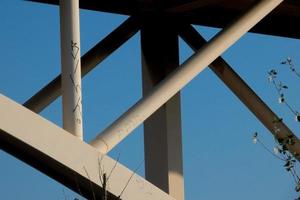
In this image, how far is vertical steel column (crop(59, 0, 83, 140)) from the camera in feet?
39.2

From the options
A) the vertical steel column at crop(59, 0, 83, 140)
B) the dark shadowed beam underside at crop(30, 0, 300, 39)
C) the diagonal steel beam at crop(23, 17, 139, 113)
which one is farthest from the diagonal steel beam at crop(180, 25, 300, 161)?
the vertical steel column at crop(59, 0, 83, 140)

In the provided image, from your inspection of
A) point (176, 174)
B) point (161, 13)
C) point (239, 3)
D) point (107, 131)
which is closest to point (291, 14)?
point (239, 3)

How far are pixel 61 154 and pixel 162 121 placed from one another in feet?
18.0

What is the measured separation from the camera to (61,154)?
11.8 meters

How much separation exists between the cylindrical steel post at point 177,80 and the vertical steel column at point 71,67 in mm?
400

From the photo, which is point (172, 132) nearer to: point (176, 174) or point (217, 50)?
point (176, 174)

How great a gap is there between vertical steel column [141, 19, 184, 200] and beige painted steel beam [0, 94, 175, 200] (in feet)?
13.0

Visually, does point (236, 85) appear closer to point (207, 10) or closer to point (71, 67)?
point (207, 10)

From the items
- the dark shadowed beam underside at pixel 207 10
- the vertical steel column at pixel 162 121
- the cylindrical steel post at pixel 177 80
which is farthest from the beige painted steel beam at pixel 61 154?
the dark shadowed beam underside at pixel 207 10

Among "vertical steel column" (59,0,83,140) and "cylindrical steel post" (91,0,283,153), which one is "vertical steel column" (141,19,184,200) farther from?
"vertical steel column" (59,0,83,140)

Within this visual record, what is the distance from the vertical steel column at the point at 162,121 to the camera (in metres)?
16.9

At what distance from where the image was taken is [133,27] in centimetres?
1802

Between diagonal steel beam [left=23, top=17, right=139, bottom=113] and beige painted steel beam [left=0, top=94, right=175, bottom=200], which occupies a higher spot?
diagonal steel beam [left=23, top=17, right=139, bottom=113]

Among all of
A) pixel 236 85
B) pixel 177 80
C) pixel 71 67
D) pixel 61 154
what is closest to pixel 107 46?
pixel 236 85
